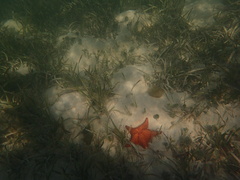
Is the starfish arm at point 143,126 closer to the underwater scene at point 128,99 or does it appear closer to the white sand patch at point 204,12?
Result: the underwater scene at point 128,99

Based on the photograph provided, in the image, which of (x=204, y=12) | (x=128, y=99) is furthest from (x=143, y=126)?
(x=204, y=12)

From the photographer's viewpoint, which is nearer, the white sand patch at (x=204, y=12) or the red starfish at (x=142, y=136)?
the red starfish at (x=142, y=136)

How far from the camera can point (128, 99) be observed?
4.11 m

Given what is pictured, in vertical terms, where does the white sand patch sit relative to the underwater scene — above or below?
above

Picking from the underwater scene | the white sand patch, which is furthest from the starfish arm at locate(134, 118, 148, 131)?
the white sand patch

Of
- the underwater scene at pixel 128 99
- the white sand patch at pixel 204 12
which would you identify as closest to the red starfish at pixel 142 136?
the underwater scene at pixel 128 99

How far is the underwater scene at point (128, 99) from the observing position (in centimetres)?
326

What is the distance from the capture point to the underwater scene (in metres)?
3.26

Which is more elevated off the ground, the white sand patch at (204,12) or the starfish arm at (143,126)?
the white sand patch at (204,12)

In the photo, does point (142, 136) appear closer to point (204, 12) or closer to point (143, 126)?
point (143, 126)

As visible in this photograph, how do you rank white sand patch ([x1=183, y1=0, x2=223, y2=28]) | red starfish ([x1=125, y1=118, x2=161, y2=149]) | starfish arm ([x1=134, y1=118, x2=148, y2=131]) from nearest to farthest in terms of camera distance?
red starfish ([x1=125, y1=118, x2=161, y2=149]) → starfish arm ([x1=134, y1=118, x2=148, y2=131]) → white sand patch ([x1=183, y1=0, x2=223, y2=28])

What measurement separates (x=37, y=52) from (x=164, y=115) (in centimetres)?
429

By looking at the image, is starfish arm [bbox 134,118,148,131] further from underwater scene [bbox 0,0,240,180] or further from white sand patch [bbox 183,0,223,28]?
white sand patch [bbox 183,0,223,28]

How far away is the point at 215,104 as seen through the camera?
3.80 meters
